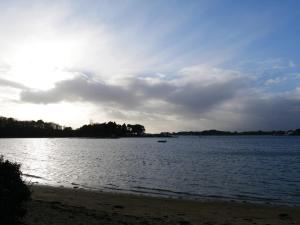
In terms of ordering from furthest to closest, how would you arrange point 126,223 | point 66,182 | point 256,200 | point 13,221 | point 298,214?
point 66,182 → point 256,200 → point 298,214 → point 126,223 → point 13,221

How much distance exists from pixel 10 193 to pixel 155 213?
1196 centimetres

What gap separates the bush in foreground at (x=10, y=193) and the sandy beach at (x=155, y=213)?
343 cm

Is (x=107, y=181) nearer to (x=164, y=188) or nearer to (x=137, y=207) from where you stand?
(x=164, y=188)

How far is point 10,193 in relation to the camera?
34.0ft

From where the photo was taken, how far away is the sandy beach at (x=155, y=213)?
15.8 m

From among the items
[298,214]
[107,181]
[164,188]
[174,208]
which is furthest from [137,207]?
[107,181]

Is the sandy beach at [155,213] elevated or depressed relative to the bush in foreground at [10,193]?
depressed

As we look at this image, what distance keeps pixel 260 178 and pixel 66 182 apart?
22.5 meters

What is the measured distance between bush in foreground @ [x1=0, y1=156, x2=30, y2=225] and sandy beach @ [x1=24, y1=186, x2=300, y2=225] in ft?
11.2

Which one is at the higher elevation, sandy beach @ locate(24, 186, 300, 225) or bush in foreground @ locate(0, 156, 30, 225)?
bush in foreground @ locate(0, 156, 30, 225)

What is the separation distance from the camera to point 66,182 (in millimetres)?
41688

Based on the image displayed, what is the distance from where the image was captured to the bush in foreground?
1007cm

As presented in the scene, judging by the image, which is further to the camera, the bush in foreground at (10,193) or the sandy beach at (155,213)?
the sandy beach at (155,213)

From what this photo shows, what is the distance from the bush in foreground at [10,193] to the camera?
33.0ft
